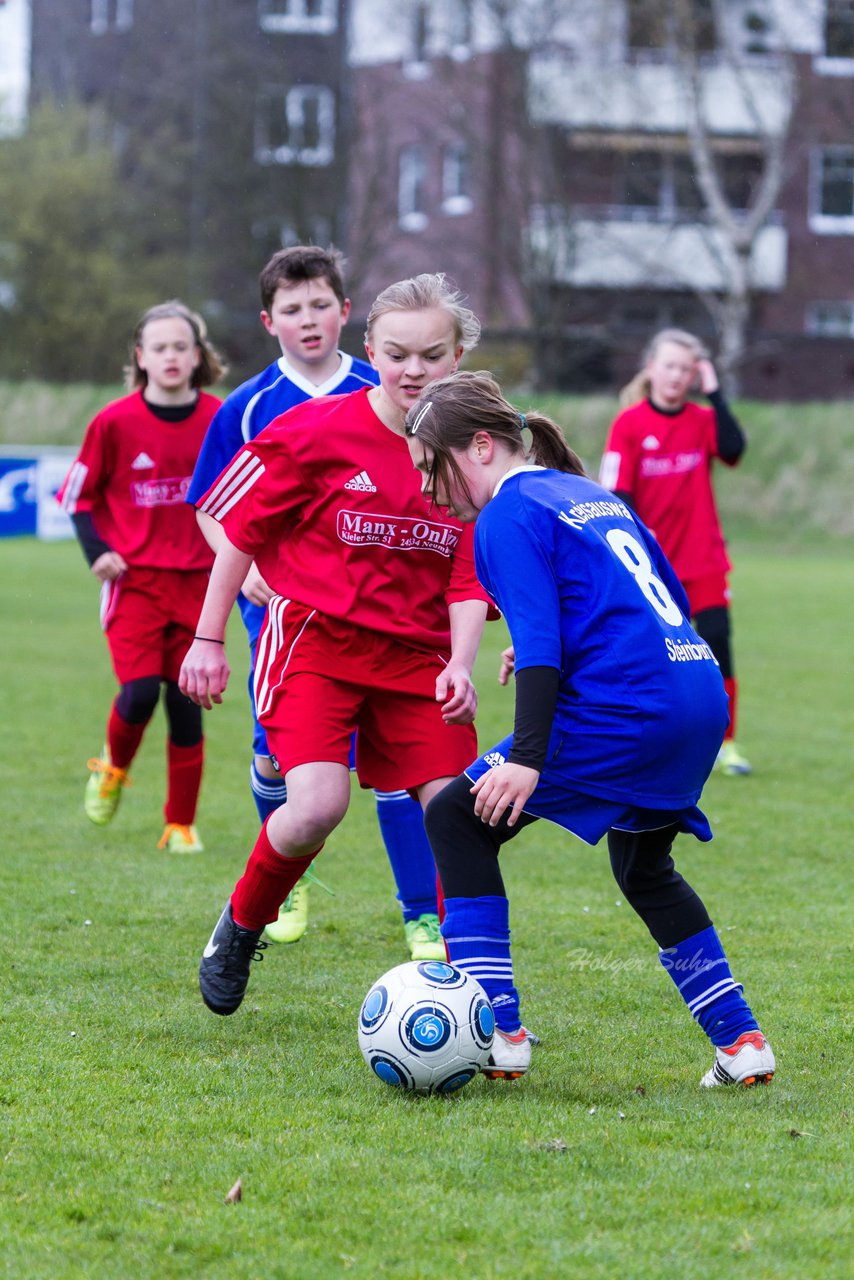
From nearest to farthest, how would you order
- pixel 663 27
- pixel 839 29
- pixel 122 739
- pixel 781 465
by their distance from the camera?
pixel 122 739 → pixel 781 465 → pixel 663 27 → pixel 839 29

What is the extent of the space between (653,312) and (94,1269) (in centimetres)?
3784

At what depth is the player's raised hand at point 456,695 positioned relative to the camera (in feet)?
13.1

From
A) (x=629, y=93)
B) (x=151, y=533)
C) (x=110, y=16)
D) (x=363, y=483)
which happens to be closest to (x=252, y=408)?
(x=363, y=483)

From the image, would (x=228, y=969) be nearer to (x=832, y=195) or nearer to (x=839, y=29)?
(x=839, y=29)

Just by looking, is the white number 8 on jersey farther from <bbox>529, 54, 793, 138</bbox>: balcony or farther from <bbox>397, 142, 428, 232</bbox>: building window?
<bbox>397, 142, 428, 232</bbox>: building window

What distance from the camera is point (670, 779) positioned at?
3.60m

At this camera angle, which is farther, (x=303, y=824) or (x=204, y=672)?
(x=204, y=672)

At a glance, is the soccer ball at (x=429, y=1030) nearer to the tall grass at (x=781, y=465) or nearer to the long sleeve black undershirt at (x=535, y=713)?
the long sleeve black undershirt at (x=535, y=713)

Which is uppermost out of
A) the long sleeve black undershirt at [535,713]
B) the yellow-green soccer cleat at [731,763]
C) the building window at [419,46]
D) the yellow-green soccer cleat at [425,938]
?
the building window at [419,46]

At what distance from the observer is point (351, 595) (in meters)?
4.23

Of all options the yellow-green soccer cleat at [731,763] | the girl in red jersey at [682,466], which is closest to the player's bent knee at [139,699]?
the girl in red jersey at [682,466]

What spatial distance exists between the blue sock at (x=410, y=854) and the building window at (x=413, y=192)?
36.1m

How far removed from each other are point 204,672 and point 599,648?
3.70 ft

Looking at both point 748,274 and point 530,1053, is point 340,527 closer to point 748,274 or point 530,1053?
point 530,1053
